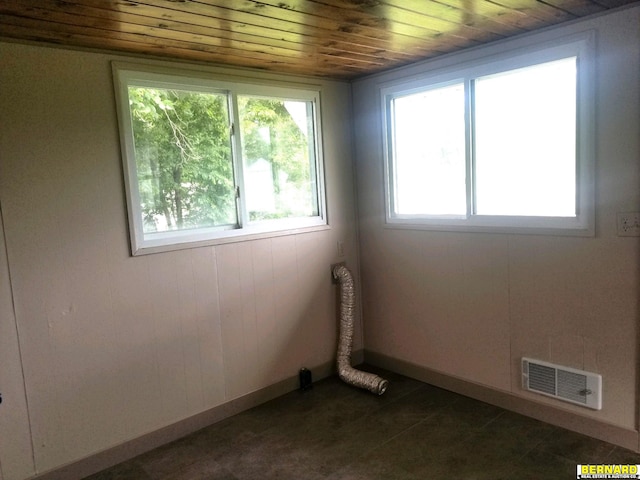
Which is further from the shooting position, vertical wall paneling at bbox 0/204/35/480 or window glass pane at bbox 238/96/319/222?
window glass pane at bbox 238/96/319/222

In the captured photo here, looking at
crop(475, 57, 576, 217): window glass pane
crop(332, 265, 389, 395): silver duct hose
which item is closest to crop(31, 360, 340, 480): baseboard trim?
crop(332, 265, 389, 395): silver duct hose

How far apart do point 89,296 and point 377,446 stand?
6.04 ft

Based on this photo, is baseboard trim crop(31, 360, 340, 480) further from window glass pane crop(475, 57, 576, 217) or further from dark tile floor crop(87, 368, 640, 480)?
window glass pane crop(475, 57, 576, 217)

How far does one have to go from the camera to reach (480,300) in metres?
3.15

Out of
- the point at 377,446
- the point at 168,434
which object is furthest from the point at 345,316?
the point at 168,434

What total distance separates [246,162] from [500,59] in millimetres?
1752

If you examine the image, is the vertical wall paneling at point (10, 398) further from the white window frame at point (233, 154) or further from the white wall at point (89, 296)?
the white window frame at point (233, 154)

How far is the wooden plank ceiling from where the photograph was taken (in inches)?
78.8

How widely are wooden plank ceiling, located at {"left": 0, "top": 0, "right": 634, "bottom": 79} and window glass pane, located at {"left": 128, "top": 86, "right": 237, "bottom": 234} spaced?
0.28m

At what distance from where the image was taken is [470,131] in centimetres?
307

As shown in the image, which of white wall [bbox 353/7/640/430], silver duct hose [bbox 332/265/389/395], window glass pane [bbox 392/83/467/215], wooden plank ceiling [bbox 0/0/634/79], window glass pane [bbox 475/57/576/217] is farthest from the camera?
silver duct hose [bbox 332/265/389/395]

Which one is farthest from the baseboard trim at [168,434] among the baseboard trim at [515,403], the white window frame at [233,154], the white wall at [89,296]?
the white window frame at [233,154]

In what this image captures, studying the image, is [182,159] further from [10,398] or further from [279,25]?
[10,398]

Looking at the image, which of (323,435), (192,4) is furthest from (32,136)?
(323,435)
